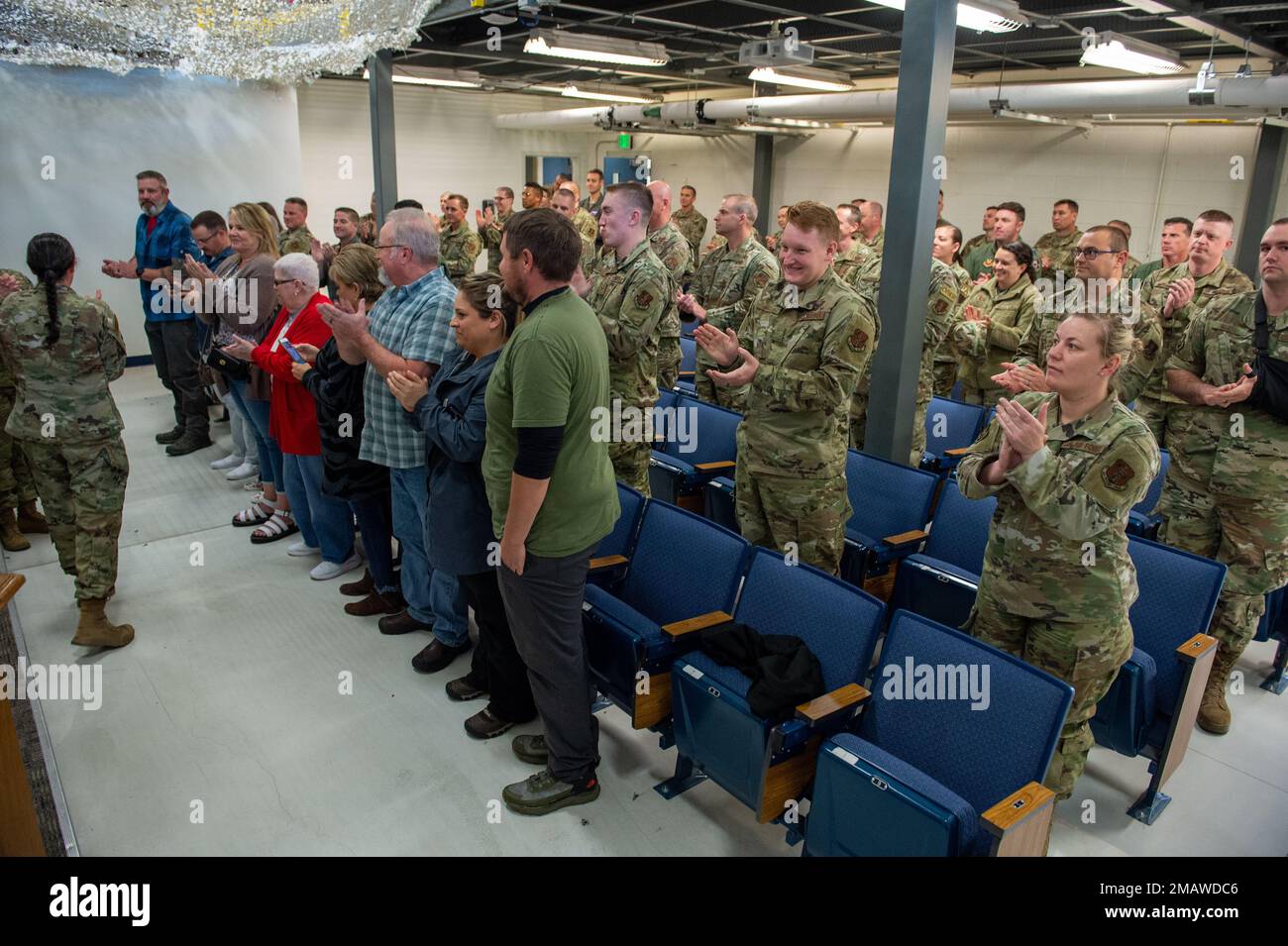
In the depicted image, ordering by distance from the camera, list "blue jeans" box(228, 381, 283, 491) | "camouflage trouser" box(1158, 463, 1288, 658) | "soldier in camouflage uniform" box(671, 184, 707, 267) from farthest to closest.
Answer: "soldier in camouflage uniform" box(671, 184, 707, 267), "blue jeans" box(228, 381, 283, 491), "camouflage trouser" box(1158, 463, 1288, 658)

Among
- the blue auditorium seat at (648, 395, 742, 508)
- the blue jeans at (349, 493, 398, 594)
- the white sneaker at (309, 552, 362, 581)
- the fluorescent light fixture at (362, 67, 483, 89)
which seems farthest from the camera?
the fluorescent light fixture at (362, 67, 483, 89)

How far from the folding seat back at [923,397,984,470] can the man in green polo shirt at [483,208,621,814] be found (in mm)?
2563

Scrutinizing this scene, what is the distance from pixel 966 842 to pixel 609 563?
1.49m

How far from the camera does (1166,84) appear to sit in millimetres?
6438

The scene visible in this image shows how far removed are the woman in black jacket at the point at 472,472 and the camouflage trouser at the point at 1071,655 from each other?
4.97 ft

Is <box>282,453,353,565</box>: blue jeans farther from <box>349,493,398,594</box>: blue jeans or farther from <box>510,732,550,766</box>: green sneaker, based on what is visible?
<box>510,732,550,766</box>: green sneaker

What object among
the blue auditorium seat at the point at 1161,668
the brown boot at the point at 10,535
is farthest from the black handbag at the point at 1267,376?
the brown boot at the point at 10,535

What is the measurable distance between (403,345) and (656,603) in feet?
4.25

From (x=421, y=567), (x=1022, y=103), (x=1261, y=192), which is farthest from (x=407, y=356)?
(x=1261, y=192)

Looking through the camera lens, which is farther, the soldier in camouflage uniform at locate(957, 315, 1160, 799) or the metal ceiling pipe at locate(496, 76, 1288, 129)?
the metal ceiling pipe at locate(496, 76, 1288, 129)

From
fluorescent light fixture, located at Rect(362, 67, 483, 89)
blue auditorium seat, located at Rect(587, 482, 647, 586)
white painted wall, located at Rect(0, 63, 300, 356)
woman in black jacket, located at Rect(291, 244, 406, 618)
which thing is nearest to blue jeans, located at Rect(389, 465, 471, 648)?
woman in black jacket, located at Rect(291, 244, 406, 618)

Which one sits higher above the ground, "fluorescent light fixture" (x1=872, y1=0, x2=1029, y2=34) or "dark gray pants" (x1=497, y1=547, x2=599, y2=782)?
"fluorescent light fixture" (x1=872, y1=0, x2=1029, y2=34)

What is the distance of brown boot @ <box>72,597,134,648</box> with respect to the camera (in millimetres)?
3451

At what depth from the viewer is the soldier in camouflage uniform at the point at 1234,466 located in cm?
301
